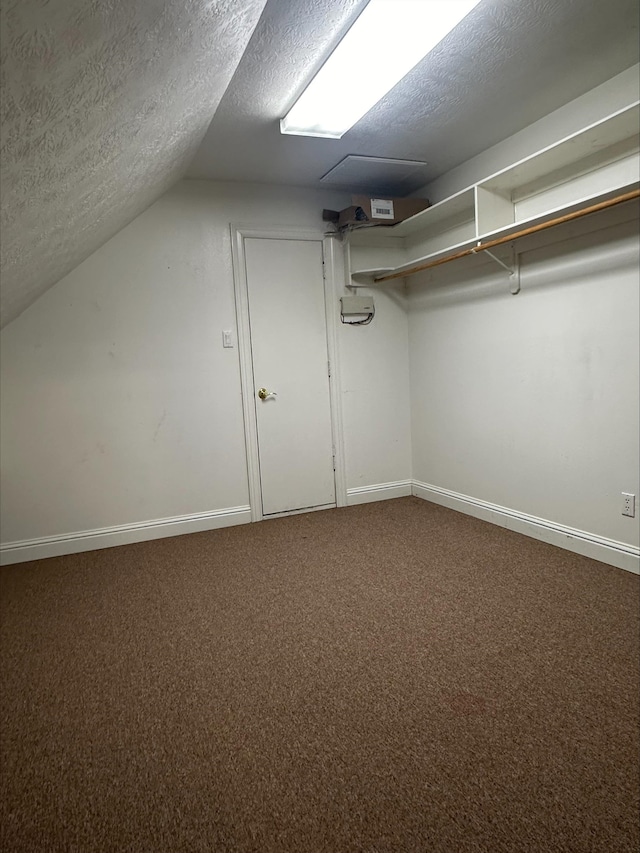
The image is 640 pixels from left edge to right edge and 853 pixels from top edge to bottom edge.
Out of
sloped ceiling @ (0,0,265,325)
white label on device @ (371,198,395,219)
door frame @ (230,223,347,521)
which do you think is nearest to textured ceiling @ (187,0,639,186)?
sloped ceiling @ (0,0,265,325)

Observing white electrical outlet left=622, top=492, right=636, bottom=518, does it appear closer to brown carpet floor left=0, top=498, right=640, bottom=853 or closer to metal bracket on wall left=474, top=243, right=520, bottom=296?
brown carpet floor left=0, top=498, right=640, bottom=853

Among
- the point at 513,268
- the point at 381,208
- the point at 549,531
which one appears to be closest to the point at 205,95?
the point at 381,208

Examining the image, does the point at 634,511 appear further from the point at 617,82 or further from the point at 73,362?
the point at 73,362

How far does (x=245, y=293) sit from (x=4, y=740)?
2.82m

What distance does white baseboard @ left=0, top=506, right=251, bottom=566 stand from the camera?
311 cm

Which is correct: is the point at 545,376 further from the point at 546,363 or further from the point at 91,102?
the point at 91,102

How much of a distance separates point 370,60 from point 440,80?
1.44 ft

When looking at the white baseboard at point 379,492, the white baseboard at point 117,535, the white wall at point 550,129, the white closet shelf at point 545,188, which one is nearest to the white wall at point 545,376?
the white closet shelf at point 545,188

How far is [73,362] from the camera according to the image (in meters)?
3.15

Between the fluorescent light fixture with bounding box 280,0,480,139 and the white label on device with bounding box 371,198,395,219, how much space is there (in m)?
0.87

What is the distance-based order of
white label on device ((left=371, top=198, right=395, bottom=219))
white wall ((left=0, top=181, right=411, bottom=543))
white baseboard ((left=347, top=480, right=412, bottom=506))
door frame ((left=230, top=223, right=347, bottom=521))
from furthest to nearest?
white baseboard ((left=347, top=480, right=412, bottom=506))
door frame ((left=230, top=223, right=347, bottom=521))
white label on device ((left=371, top=198, right=395, bottom=219))
white wall ((left=0, top=181, right=411, bottom=543))

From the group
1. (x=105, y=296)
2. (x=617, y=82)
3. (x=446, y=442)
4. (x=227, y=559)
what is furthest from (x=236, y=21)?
(x=446, y=442)

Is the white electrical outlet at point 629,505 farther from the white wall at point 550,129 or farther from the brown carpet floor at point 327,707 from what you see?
the white wall at point 550,129

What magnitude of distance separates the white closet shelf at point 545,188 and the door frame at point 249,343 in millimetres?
461
